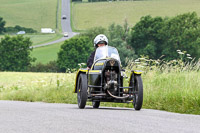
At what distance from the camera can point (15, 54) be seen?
111 metres

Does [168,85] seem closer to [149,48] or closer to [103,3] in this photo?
[149,48]

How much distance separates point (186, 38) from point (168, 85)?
8215 centimetres

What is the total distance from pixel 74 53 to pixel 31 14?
151 feet

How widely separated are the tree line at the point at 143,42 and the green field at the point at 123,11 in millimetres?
18551

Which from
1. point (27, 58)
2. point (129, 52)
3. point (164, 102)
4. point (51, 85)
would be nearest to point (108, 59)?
point (164, 102)

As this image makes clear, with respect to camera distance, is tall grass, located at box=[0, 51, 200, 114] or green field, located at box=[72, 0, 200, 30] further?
green field, located at box=[72, 0, 200, 30]

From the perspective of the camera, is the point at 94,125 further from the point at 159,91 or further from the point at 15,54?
the point at 15,54

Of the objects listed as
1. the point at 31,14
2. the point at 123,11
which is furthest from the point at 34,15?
the point at 123,11

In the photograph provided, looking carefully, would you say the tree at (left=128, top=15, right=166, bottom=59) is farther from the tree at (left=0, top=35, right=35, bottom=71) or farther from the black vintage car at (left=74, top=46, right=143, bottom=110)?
the black vintage car at (left=74, top=46, right=143, bottom=110)

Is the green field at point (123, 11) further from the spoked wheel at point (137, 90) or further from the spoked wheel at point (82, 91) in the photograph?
the spoked wheel at point (137, 90)

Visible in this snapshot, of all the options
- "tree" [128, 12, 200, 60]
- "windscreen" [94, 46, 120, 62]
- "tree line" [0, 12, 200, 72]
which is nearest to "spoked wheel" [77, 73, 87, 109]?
"windscreen" [94, 46, 120, 62]

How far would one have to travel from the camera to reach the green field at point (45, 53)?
109 meters

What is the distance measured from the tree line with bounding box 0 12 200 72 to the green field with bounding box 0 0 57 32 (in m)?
28.9

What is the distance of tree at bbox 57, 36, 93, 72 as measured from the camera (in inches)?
4119
